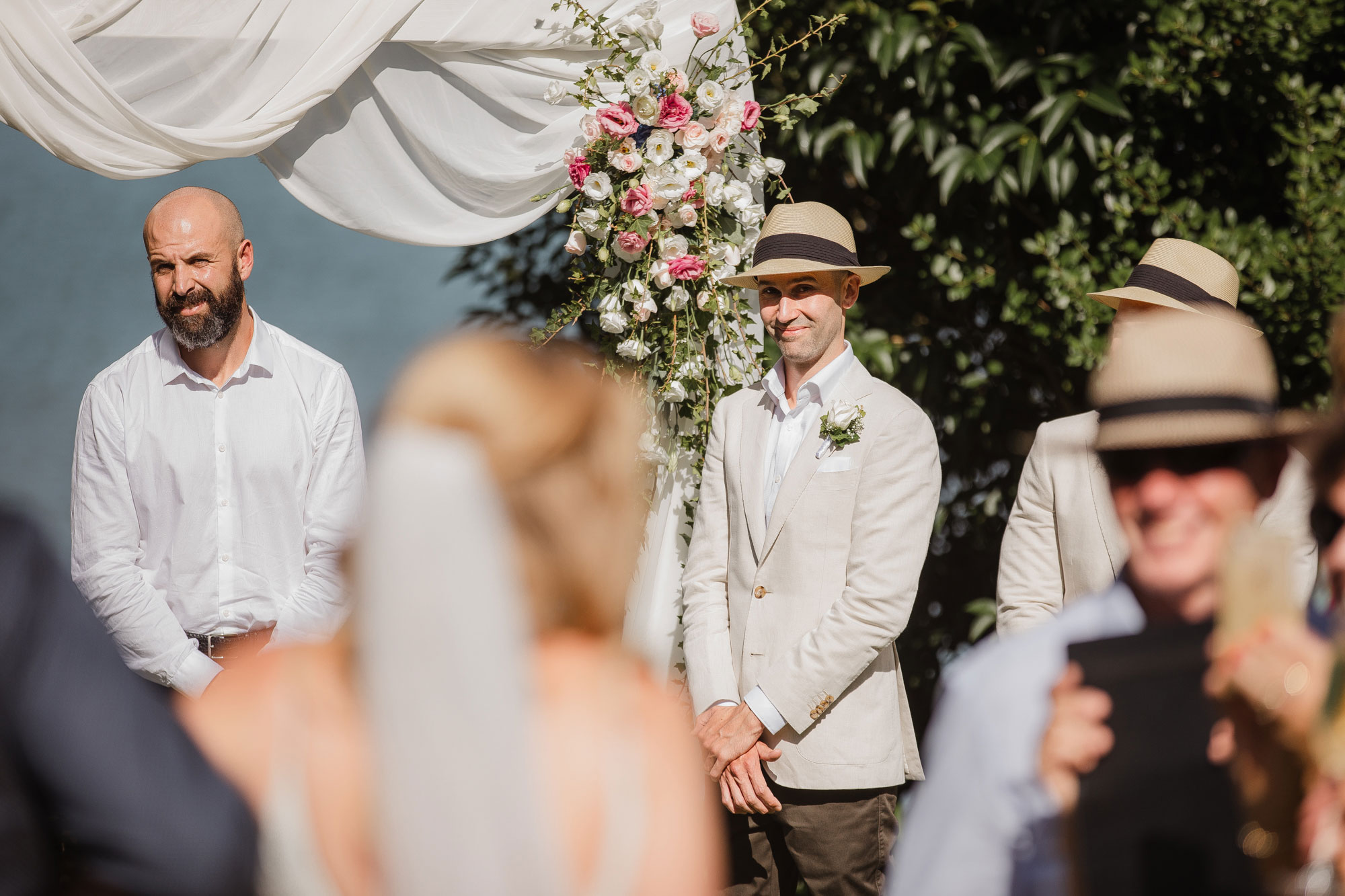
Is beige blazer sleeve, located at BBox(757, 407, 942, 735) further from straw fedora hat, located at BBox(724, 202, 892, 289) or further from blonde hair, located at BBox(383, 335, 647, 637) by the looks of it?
blonde hair, located at BBox(383, 335, 647, 637)

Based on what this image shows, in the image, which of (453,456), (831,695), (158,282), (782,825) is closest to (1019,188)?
(831,695)

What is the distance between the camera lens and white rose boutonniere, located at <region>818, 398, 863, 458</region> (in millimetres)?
2732

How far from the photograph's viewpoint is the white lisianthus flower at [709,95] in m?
3.11

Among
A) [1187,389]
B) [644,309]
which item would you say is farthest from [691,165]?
[1187,389]

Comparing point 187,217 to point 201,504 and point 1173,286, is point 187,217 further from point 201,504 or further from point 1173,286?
point 1173,286

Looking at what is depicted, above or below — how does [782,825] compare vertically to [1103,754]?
below

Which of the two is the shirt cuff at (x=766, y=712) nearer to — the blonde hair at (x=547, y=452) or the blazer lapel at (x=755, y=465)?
the blazer lapel at (x=755, y=465)

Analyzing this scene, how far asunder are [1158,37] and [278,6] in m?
2.63

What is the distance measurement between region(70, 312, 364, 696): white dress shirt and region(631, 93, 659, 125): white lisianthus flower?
3.76 ft

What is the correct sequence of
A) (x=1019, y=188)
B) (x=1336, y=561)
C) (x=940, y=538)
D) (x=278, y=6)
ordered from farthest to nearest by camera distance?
1. (x=940, y=538)
2. (x=1019, y=188)
3. (x=278, y=6)
4. (x=1336, y=561)

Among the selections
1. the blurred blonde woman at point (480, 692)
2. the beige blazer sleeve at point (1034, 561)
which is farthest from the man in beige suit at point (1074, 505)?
the blurred blonde woman at point (480, 692)

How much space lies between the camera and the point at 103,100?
2742 millimetres

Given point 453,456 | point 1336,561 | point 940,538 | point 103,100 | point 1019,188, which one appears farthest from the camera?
point 940,538

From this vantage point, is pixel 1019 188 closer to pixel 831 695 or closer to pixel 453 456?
pixel 831 695
